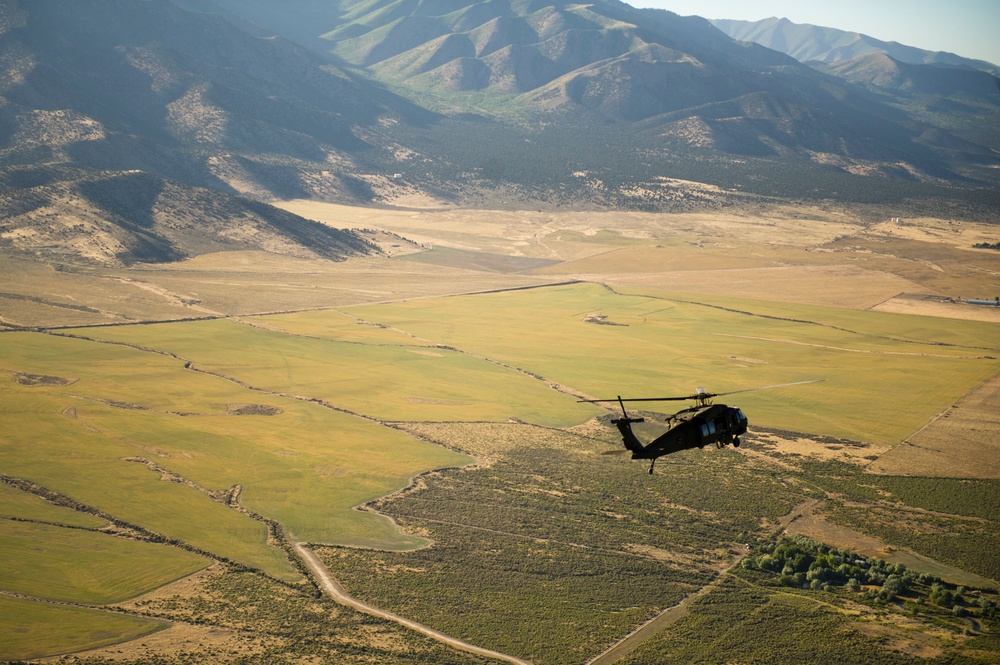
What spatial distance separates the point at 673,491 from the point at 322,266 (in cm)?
10976

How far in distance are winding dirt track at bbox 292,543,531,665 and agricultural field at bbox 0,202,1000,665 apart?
424 millimetres

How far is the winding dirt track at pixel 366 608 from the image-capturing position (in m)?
51.9

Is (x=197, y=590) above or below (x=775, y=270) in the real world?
below

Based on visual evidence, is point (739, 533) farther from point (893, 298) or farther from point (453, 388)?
point (893, 298)

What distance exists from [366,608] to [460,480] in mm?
20491

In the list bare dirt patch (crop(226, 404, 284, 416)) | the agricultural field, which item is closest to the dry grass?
the agricultural field

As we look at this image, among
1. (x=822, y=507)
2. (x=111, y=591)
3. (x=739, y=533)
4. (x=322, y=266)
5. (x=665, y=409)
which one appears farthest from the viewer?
(x=322, y=266)

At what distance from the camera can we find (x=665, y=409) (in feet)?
310

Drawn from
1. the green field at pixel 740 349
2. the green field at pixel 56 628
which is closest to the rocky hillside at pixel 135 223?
the green field at pixel 740 349

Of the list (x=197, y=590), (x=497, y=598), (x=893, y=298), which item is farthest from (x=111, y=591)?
(x=893, y=298)

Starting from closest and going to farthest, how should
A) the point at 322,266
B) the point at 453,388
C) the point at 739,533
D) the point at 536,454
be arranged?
the point at 739,533
the point at 536,454
the point at 453,388
the point at 322,266

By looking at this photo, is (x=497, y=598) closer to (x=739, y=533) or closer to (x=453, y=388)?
(x=739, y=533)

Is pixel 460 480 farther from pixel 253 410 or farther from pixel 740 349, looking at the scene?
pixel 740 349

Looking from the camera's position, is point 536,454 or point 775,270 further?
point 775,270
